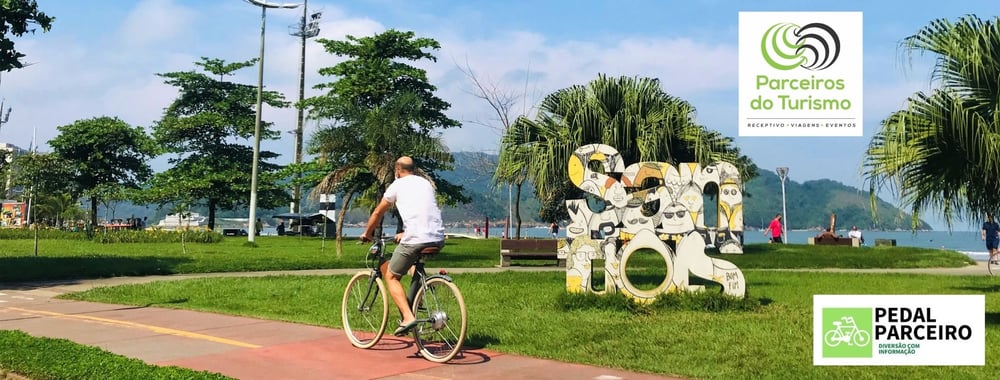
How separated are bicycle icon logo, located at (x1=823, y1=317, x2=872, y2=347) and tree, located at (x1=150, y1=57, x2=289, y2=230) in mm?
44694

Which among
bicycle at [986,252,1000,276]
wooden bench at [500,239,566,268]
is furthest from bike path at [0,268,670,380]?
bicycle at [986,252,1000,276]

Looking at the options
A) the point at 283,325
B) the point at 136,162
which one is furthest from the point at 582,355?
the point at 136,162

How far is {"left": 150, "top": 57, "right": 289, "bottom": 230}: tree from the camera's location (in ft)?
165

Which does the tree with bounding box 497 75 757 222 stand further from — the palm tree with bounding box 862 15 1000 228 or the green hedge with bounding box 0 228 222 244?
the green hedge with bounding box 0 228 222 244

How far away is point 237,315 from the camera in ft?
30.9

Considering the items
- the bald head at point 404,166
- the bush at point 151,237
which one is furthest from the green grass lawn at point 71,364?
the bush at point 151,237

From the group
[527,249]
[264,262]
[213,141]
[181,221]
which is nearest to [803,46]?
[527,249]

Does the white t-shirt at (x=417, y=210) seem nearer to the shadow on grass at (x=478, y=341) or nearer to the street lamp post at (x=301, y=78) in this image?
the shadow on grass at (x=478, y=341)

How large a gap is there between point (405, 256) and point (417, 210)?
402mm

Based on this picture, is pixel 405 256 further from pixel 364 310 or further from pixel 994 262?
pixel 994 262

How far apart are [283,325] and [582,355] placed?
3515 millimetres

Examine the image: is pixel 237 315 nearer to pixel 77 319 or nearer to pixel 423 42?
pixel 77 319

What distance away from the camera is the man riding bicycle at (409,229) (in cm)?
668

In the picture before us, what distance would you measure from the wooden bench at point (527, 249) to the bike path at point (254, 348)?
9556 mm
